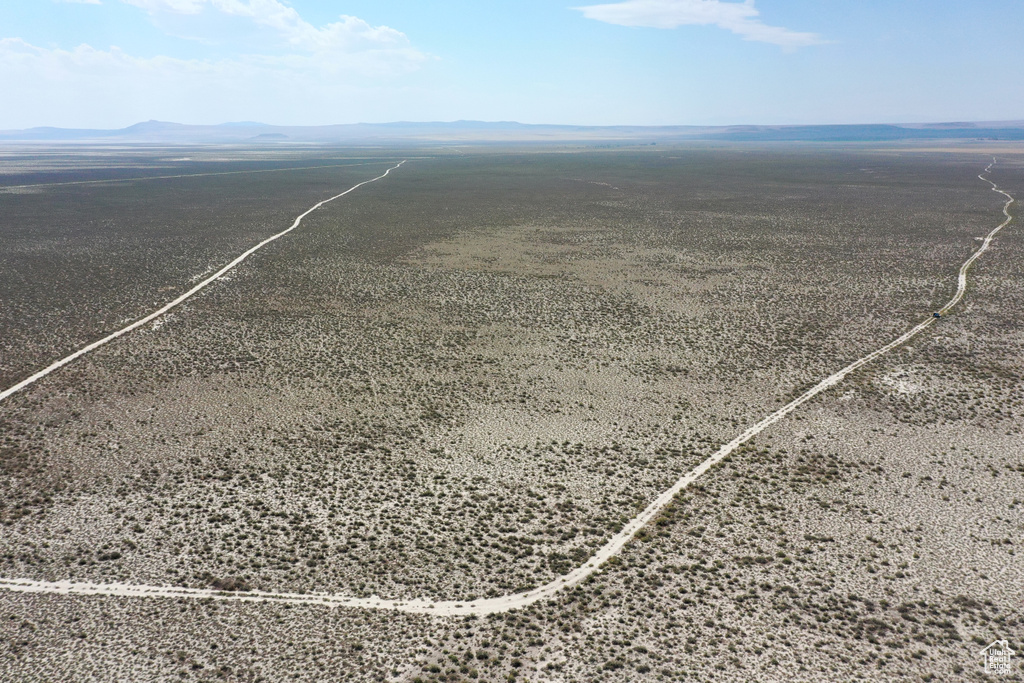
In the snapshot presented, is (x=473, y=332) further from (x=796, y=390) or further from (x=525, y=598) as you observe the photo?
(x=525, y=598)

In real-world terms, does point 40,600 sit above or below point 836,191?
below

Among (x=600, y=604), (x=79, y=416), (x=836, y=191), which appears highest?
(x=836, y=191)

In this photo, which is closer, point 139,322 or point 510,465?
point 510,465

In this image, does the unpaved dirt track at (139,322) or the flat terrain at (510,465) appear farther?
the unpaved dirt track at (139,322)

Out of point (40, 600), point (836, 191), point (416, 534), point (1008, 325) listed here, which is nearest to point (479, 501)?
point (416, 534)

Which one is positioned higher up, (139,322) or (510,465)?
(139,322)

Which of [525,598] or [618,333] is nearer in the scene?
[525,598]

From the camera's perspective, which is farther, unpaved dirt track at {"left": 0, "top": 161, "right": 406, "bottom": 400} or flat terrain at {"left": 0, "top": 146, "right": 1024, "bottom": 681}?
unpaved dirt track at {"left": 0, "top": 161, "right": 406, "bottom": 400}

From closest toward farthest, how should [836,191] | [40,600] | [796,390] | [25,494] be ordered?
[40,600] → [25,494] → [796,390] → [836,191]
